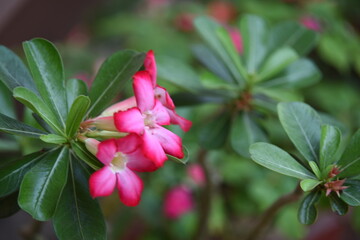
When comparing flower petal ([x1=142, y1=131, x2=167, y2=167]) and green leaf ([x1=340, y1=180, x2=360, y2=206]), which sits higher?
flower petal ([x1=142, y1=131, x2=167, y2=167])

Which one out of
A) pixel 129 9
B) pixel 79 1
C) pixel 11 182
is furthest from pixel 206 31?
pixel 129 9

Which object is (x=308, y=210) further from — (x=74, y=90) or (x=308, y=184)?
(x=74, y=90)

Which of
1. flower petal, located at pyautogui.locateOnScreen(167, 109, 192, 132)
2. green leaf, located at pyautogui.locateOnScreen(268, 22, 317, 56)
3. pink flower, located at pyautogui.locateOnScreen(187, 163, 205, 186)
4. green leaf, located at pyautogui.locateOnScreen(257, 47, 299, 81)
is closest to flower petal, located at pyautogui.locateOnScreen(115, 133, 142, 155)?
flower petal, located at pyautogui.locateOnScreen(167, 109, 192, 132)

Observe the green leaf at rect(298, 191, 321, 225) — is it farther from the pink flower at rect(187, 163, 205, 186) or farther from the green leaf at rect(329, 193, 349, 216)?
the pink flower at rect(187, 163, 205, 186)

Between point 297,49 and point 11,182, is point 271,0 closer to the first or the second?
point 297,49

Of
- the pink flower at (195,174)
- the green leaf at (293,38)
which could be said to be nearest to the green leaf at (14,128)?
the green leaf at (293,38)

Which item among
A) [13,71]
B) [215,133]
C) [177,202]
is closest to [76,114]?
[13,71]
